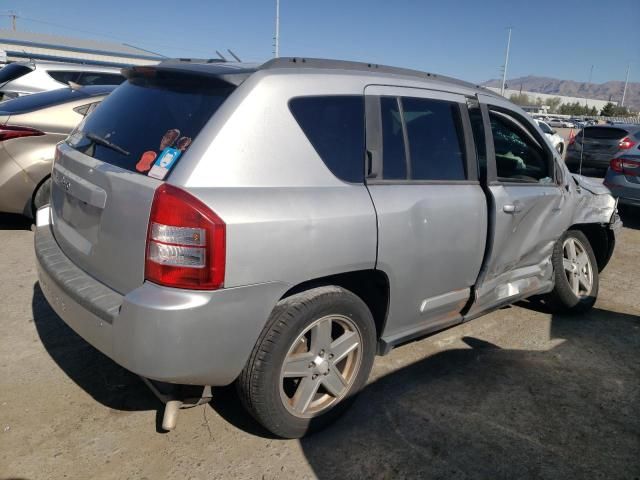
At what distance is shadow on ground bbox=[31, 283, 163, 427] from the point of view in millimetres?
2883

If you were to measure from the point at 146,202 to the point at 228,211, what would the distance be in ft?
1.14

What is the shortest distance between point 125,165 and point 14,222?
180 inches

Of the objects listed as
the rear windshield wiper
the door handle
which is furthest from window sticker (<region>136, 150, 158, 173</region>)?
the door handle

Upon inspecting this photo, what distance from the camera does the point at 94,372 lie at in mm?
3127

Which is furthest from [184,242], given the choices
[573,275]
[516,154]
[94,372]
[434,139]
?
[573,275]

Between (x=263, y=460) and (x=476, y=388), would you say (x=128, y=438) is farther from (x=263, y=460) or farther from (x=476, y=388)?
(x=476, y=388)

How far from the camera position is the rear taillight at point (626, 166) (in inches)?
299

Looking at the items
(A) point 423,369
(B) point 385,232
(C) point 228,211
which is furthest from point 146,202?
(A) point 423,369

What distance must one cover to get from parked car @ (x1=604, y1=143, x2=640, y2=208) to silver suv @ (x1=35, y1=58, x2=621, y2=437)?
5.32 metres

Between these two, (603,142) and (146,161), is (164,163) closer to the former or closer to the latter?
(146,161)

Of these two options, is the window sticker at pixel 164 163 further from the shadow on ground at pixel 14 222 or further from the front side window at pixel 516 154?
the shadow on ground at pixel 14 222

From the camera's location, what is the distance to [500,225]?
3328mm

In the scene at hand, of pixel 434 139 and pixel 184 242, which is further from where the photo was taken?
pixel 434 139

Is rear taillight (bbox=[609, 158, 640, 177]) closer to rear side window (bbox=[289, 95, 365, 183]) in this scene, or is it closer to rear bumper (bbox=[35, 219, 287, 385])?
rear side window (bbox=[289, 95, 365, 183])
